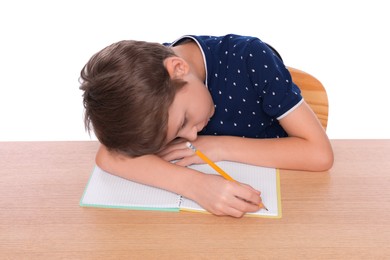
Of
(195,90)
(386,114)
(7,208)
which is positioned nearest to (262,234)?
(195,90)

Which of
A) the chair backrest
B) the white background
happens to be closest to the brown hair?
the chair backrest

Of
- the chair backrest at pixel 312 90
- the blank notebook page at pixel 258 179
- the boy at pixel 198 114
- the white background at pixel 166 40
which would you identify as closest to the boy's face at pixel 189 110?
the boy at pixel 198 114

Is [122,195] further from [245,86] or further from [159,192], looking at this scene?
[245,86]

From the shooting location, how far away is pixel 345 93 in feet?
9.54

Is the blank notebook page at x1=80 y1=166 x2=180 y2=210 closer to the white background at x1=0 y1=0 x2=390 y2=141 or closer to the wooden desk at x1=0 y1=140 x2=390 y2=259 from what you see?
the wooden desk at x1=0 y1=140 x2=390 y2=259

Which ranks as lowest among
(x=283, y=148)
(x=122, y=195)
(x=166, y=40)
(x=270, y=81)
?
(x=166, y=40)

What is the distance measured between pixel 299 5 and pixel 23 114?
151cm

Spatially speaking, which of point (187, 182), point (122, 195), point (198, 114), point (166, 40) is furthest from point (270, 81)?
point (166, 40)

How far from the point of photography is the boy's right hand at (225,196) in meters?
1.17

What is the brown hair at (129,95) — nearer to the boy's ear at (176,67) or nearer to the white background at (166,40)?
the boy's ear at (176,67)

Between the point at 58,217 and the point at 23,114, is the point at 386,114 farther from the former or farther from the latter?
the point at 58,217

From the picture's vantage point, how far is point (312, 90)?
1505mm

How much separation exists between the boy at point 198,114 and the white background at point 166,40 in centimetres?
145

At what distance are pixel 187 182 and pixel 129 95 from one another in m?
0.24
